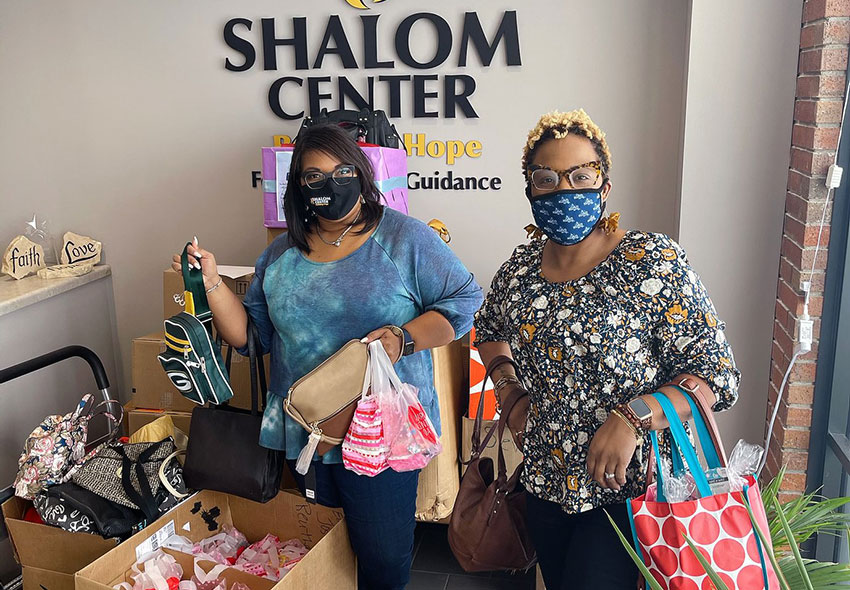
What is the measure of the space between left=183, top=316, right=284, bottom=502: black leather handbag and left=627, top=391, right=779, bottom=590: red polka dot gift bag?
1.26 meters

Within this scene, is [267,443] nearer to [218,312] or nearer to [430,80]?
[218,312]

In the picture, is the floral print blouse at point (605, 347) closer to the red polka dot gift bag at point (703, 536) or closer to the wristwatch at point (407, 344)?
the red polka dot gift bag at point (703, 536)

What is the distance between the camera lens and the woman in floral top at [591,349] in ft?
4.25

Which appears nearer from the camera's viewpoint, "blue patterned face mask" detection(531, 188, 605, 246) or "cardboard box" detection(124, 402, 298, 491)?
"blue patterned face mask" detection(531, 188, 605, 246)

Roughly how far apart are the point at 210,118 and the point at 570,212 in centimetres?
231

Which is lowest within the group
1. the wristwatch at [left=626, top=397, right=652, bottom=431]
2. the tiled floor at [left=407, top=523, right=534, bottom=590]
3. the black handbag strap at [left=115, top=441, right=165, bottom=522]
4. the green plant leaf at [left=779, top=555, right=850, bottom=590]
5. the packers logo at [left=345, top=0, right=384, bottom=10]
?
the tiled floor at [left=407, top=523, right=534, bottom=590]

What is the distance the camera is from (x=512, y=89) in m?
2.96

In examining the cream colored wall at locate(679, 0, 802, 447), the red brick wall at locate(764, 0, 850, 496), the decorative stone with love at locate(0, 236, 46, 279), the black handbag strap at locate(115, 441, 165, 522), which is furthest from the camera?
the decorative stone with love at locate(0, 236, 46, 279)

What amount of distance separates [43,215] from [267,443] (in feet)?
6.81

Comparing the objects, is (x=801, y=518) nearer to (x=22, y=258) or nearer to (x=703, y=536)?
(x=703, y=536)

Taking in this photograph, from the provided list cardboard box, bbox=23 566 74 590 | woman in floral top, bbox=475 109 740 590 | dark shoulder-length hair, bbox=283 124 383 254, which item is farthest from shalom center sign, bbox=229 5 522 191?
cardboard box, bbox=23 566 74 590

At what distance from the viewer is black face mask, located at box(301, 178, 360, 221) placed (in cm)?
194

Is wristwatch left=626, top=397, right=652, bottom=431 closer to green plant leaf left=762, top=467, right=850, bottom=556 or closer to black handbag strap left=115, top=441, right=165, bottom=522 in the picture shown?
green plant leaf left=762, top=467, right=850, bottom=556

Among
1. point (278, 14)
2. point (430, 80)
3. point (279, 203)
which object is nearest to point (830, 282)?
point (430, 80)
